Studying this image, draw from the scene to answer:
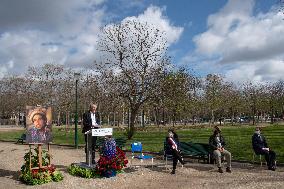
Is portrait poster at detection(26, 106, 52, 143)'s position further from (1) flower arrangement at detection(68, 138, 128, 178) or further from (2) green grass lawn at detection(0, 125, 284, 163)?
(2) green grass lawn at detection(0, 125, 284, 163)

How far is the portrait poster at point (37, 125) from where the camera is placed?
12.7m

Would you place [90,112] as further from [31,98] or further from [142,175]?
[31,98]

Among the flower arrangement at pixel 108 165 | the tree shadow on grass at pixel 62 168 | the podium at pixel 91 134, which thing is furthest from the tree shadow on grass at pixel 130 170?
the tree shadow on grass at pixel 62 168

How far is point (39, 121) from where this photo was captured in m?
12.9

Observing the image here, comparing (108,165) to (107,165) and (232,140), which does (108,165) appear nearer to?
(107,165)

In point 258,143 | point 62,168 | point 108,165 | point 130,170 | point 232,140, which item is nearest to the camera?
point 108,165

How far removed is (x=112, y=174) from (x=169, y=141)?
2.33 metres

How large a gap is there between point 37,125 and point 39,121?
0.45 ft

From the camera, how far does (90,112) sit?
13.4 m

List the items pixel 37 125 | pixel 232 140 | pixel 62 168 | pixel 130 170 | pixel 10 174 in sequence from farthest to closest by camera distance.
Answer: pixel 232 140
pixel 62 168
pixel 130 170
pixel 10 174
pixel 37 125

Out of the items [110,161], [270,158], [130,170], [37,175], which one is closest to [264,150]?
[270,158]

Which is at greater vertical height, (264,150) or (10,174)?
(264,150)

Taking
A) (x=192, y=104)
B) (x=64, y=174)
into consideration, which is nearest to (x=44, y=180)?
(x=64, y=174)

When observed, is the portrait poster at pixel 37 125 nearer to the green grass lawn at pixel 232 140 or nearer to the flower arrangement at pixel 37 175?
the flower arrangement at pixel 37 175
